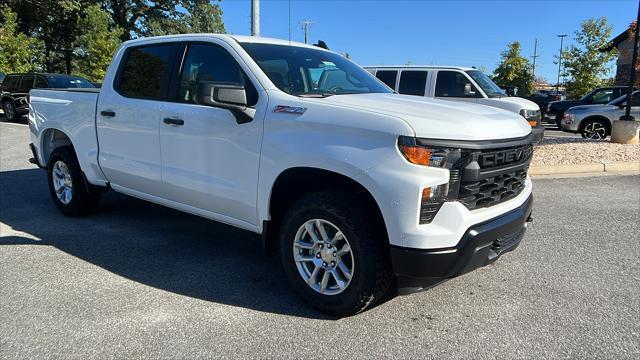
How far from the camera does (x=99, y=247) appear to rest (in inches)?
183

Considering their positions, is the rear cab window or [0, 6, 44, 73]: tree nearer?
the rear cab window

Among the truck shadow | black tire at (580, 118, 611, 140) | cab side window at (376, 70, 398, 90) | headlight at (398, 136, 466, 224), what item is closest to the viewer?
headlight at (398, 136, 466, 224)

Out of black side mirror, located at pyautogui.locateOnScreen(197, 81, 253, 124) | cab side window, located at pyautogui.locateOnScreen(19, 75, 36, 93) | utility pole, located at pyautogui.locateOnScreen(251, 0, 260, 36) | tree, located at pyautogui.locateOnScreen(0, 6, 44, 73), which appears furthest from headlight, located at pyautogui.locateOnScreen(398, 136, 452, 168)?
tree, located at pyautogui.locateOnScreen(0, 6, 44, 73)

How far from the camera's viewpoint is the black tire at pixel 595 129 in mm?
13812

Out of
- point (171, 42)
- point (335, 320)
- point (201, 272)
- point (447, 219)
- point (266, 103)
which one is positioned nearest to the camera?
point (447, 219)

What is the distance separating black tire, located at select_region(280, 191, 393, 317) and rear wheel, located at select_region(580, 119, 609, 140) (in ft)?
42.6

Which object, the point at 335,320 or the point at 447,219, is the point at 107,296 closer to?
the point at 335,320

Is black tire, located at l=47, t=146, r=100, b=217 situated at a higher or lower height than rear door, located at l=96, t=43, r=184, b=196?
lower

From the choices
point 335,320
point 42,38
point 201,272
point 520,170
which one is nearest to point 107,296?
point 201,272

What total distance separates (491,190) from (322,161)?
1111mm

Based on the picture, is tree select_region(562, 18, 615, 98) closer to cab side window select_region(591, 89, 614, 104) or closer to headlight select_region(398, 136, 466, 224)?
cab side window select_region(591, 89, 614, 104)

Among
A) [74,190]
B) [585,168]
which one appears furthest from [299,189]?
[585,168]

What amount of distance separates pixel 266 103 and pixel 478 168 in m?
1.51

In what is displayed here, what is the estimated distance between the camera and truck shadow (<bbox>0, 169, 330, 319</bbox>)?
3.72m
